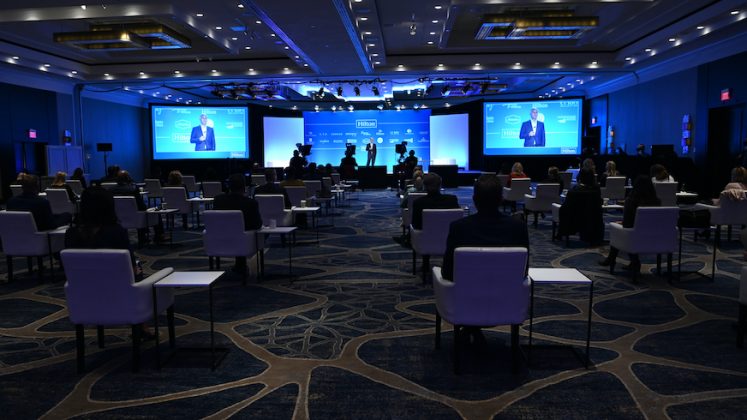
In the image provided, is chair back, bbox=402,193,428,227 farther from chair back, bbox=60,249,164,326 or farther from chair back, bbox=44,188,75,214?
chair back, bbox=44,188,75,214

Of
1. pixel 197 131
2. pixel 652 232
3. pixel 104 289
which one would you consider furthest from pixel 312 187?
pixel 197 131

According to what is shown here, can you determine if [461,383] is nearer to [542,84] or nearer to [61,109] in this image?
[61,109]

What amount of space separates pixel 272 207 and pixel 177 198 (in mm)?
2788

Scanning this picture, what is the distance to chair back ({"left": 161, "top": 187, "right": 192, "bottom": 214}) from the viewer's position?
9836mm

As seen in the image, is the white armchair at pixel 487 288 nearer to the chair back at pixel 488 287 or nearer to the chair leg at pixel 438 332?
the chair back at pixel 488 287

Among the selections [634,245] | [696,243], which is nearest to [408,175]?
[696,243]

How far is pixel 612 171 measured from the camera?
11.4m

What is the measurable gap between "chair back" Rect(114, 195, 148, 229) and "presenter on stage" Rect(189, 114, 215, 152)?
1405cm

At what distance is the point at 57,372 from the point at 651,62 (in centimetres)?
1678

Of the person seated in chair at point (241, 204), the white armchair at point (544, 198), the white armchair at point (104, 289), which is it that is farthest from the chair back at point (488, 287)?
the white armchair at point (544, 198)

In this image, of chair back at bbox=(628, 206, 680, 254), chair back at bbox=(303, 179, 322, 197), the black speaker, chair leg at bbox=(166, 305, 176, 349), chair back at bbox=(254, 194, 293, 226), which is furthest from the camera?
the black speaker

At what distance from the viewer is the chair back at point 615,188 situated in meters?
10.8

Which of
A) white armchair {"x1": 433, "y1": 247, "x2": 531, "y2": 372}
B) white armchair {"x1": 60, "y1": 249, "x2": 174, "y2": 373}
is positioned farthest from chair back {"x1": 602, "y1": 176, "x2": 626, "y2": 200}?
white armchair {"x1": 60, "y1": 249, "x2": 174, "y2": 373}

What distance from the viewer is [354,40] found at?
12328mm
